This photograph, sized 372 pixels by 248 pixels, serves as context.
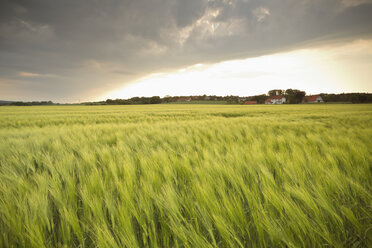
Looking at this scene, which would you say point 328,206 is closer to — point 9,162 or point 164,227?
point 164,227

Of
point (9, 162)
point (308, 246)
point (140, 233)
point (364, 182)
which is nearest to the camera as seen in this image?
point (308, 246)

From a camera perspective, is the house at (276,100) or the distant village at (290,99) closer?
the distant village at (290,99)

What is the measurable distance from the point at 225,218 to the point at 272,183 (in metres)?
Result: 0.51

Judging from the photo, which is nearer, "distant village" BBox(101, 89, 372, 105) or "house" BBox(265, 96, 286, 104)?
"distant village" BBox(101, 89, 372, 105)

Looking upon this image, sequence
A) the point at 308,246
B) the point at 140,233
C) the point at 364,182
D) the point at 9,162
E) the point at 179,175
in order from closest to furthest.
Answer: the point at 308,246
the point at 140,233
the point at 364,182
the point at 179,175
the point at 9,162

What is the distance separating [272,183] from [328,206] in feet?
1.07

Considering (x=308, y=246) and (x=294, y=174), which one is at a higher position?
(x=294, y=174)

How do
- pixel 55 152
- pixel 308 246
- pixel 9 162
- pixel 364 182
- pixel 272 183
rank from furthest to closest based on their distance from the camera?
1. pixel 55 152
2. pixel 9 162
3. pixel 364 182
4. pixel 272 183
5. pixel 308 246

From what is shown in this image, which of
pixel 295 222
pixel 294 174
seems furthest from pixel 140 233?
pixel 294 174

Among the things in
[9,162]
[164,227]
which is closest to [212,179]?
[164,227]

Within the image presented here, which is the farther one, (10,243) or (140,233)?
(140,233)

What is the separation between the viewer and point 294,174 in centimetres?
127

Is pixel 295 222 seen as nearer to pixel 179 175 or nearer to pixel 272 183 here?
pixel 272 183

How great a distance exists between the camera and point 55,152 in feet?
7.94
